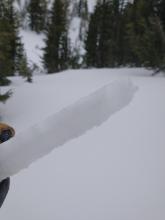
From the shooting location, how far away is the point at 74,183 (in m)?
4.98

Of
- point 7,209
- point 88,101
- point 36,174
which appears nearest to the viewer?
point 88,101

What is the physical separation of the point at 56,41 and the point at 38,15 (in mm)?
26527

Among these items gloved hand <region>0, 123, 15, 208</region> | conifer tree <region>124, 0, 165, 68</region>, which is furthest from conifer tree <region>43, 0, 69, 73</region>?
gloved hand <region>0, 123, 15, 208</region>

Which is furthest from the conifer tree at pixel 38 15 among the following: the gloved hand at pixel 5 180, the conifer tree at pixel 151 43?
the gloved hand at pixel 5 180

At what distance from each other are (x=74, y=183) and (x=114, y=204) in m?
0.83

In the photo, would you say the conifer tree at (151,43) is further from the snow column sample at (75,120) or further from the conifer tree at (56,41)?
the conifer tree at (56,41)

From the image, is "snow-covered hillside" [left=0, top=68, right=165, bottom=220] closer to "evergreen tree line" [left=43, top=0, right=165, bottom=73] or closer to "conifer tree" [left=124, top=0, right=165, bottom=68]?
"conifer tree" [left=124, top=0, right=165, bottom=68]

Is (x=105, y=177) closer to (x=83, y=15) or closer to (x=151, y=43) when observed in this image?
(x=151, y=43)

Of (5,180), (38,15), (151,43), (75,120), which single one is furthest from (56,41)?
(75,120)

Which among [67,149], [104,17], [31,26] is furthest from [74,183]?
[31,26]

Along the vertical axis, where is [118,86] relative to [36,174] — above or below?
above

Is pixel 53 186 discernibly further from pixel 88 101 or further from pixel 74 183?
pixel 88 101

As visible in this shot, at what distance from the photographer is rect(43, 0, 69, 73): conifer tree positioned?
26031mm

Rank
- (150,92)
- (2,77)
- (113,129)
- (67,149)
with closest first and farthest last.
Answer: (67,149) < (113,129) < (150,92) < (2,77)
